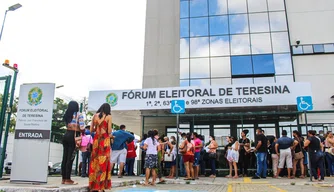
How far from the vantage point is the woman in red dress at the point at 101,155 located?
5.13 m

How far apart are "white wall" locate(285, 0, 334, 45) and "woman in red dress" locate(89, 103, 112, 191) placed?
15.4 meters

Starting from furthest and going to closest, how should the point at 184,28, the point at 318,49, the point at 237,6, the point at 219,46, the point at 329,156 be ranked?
the point at 184,28 < the point at 237,6 < the point at 219,46 < the point at 318,49 < the point at 329,156

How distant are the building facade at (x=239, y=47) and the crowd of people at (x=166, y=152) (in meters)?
3.95

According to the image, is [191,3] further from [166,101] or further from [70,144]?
[70,144]

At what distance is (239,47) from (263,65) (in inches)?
75.5

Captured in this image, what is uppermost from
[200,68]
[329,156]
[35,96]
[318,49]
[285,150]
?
[318,49]

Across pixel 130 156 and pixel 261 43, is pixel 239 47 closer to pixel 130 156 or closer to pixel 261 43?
pixel 261 43

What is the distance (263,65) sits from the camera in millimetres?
17188

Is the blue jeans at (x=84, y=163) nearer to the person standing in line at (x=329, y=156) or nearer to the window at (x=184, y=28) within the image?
the person standing in line at (x=329, y=156)

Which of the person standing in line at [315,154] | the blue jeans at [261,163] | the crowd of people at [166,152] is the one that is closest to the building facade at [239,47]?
the crowd of people at [166,152]

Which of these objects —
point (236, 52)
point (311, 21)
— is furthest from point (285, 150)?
point (311, 21)

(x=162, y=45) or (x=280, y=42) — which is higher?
(x=162, y=45)

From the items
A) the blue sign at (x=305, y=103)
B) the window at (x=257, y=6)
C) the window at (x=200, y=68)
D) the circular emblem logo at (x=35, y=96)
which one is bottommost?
the circular emblem logo at (x=35, y=96)

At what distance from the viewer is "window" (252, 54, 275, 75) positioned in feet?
55.8
